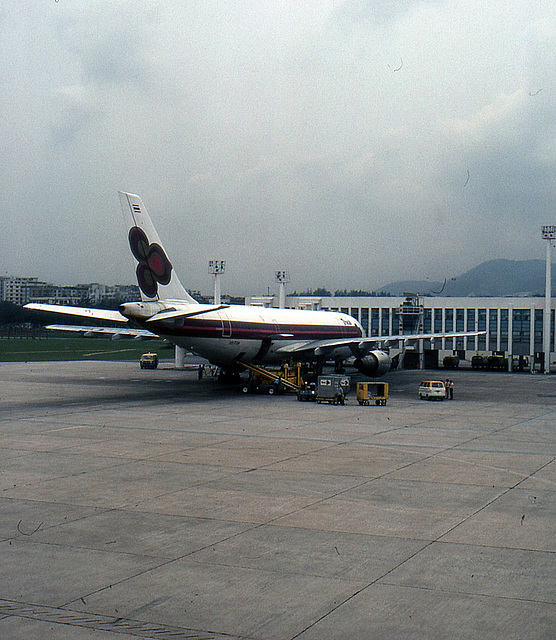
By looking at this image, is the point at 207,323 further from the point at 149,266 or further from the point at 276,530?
the point at 276,530

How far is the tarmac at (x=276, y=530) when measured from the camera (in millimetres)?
11023

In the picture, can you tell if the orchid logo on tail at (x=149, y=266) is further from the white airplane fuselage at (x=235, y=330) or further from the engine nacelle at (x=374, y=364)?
the engine nacelle at (x=374, y=364)

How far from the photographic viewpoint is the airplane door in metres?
47.7

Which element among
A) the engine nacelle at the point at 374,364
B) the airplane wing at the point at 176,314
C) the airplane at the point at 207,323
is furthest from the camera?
the engine nacelle at the point at 374,364

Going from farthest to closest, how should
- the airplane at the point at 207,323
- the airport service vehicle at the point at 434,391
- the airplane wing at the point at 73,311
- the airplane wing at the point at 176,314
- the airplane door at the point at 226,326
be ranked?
the airplane door at the point at 226,326 < the airport service vehicle at the point at 434,391 < the airplane at the point at 207,323 < the airplane wing at the point at 73,311 < the airplane wing at the point at 176,314

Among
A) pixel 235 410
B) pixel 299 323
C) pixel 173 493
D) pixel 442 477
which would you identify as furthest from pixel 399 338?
pixel 173 493

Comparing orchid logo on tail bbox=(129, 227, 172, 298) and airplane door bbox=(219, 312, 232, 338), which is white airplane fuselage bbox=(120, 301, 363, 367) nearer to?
airplane door bbox=(219, 312, 232, 338)

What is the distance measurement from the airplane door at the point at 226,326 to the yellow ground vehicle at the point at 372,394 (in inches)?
372

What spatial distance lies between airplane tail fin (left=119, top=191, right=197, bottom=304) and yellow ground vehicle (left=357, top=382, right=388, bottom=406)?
12740mm

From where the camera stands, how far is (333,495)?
1914cm

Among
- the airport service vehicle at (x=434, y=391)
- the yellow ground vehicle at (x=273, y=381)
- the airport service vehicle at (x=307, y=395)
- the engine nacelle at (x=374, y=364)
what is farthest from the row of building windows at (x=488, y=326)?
the airport service vehicle at (x=307, y=395)

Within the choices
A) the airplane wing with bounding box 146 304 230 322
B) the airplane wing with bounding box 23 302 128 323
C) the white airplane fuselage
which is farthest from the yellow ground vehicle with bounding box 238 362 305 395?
the airplane wing with bounding box 23 302 128 323

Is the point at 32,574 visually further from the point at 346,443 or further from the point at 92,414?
the point at 92,414

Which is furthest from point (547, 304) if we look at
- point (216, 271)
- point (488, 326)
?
point (216, 271)
